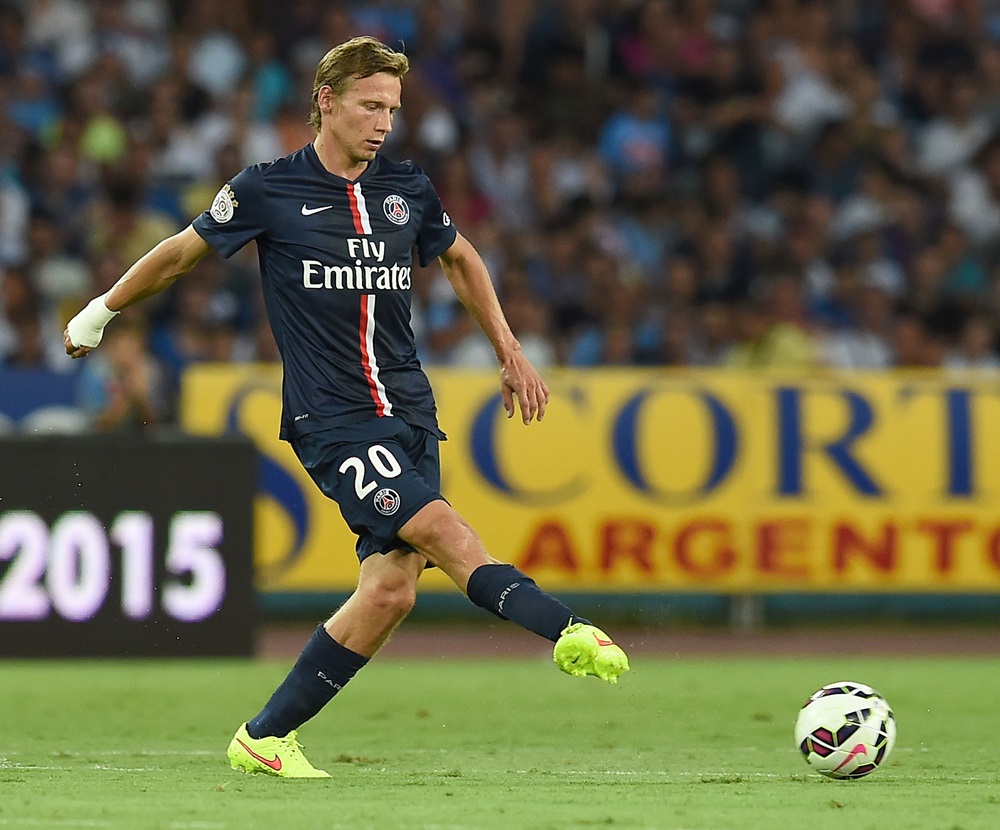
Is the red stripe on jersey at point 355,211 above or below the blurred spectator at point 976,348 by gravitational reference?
below

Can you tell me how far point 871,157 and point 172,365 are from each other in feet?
20.7

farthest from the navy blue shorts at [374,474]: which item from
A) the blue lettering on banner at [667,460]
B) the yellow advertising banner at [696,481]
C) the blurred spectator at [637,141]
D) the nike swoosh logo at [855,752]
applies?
the blurred spectator at [637,141]

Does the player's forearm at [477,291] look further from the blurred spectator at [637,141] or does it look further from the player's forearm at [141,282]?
the blurred spectator at [637,141]

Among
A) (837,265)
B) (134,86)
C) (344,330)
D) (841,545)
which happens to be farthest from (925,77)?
(344,330)

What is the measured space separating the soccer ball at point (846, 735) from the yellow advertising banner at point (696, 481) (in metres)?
6.63

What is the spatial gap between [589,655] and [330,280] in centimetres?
162

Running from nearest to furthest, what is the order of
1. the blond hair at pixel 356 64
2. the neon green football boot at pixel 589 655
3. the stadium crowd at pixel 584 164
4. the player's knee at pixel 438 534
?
the neon green football boot at pixel 589 655 → the player's knee at pixel 438 534 → the blond hair at pixel 356 64 → the stadium crowd at pixel 584 164

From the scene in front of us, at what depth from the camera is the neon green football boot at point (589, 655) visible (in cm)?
565

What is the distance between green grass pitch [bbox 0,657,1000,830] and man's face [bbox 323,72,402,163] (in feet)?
6.92

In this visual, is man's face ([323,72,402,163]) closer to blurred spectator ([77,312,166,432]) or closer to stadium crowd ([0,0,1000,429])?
blurred spectator ([77,312,166,432])

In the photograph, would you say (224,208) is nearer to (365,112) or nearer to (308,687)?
(365,112)

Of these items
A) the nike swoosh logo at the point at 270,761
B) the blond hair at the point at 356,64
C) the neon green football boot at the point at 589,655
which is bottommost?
the nike swoosh logo at the point at 270,761

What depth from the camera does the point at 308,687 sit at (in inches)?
257

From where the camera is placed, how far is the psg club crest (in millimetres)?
6590
